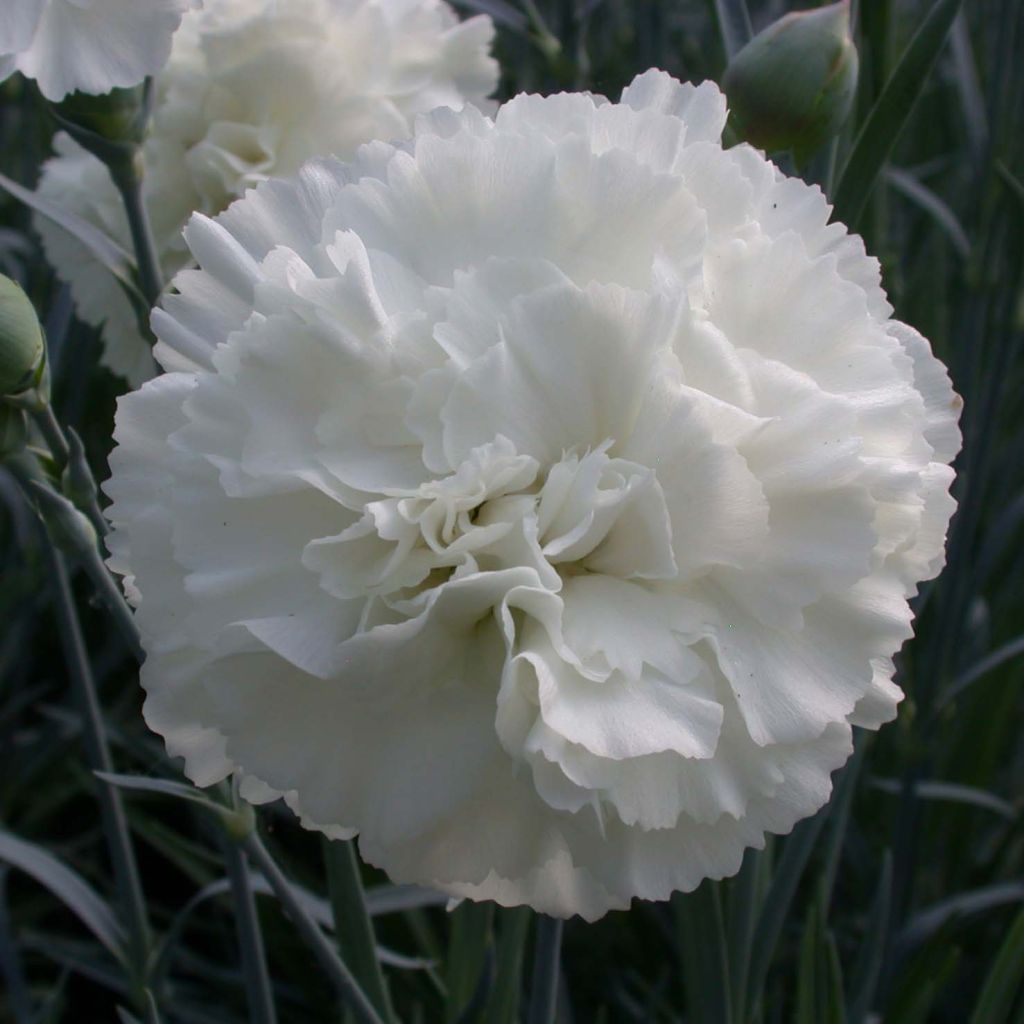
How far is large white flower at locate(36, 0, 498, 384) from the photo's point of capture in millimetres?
833

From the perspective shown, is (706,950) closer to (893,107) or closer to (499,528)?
(499,528)

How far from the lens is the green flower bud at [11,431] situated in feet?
2.06

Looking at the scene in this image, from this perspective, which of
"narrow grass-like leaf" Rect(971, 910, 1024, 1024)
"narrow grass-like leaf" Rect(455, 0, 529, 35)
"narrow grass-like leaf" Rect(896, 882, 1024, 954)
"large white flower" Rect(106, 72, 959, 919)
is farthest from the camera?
"narrow grass-like leaf" Rect(896, 882, 1024, 954)

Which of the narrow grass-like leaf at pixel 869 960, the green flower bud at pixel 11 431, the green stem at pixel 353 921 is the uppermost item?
the green flower bud at pixel 11 431

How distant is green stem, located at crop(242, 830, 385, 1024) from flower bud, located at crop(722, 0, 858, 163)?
44 cm

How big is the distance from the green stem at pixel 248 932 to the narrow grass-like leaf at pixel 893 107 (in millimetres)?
489

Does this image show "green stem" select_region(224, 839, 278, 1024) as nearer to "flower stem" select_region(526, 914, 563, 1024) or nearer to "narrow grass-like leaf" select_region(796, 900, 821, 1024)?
"flower stem" select_region(526, 914, 563, 1024)

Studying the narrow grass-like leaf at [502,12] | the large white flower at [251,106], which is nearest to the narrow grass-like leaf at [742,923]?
the large white flower at [251,106]

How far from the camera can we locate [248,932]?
2.44ft

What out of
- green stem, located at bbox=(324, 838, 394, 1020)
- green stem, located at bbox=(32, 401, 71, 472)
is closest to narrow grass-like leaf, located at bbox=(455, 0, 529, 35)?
green stem, located at bbox=(32, 401, 71, 472)

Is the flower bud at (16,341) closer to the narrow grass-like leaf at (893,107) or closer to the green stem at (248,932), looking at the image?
the green stem at (248,932)

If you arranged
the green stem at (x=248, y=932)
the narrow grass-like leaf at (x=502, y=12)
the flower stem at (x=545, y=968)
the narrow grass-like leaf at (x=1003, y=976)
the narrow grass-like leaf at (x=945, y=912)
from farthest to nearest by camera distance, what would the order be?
1. the narrow grass-like leaf at (x=945, y=912)
2. the narrow grass-like leaf at (x=502, y=12)
3. the narrow grass-like leaf at (x=1003, y=976)
4. the green stem at (x=248, y=932)
5. the flower stem at (x=545, y=968)

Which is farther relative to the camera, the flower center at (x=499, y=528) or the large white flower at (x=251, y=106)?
the large white flower at (x=251, y=106)

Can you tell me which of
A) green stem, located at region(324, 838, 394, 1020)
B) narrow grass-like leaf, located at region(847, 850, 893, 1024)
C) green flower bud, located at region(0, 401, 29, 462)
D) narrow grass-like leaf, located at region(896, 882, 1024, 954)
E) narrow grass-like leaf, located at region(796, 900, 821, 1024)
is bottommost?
narrow grass-like leaf, located at region(896, 882, 1024, 954)
